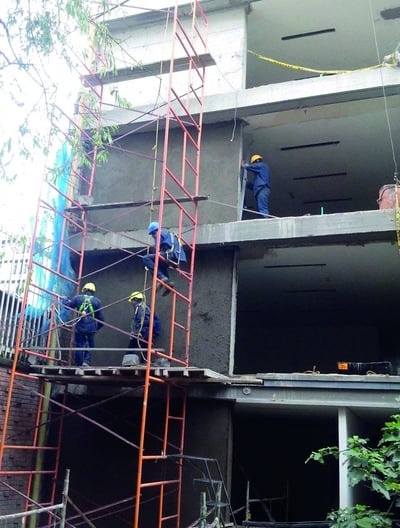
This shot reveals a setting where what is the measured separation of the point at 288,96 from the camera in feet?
38.6

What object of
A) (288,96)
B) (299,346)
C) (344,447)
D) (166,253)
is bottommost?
(344,447)

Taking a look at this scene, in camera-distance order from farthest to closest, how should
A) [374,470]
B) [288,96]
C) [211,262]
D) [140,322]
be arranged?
1. [288,96]
2. [211,262]
3. [140,322]
4. [374,470]

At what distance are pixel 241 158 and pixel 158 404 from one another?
5171 millimetres

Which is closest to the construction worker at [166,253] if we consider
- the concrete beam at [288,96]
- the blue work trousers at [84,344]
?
the blue work trousers at [84,344]

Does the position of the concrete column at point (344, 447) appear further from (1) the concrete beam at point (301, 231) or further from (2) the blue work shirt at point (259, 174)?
(2) the blue work shirt at point (259, 174)

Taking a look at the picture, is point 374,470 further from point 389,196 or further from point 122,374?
point 389,196

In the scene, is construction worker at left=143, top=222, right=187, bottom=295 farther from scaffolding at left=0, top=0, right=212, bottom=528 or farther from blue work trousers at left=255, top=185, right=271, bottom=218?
blue work trousers at left=255, top=185, right=271, bottom=218

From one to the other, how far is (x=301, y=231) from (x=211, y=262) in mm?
1827

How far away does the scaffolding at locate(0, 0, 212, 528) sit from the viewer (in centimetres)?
1008

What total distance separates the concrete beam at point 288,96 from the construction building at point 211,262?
0.11ft

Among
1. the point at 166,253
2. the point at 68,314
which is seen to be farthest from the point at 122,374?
the point at 68,314

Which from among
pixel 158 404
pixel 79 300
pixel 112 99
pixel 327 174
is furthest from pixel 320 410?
pixel 112 99

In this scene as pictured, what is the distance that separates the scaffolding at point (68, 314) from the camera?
1008 centimetres

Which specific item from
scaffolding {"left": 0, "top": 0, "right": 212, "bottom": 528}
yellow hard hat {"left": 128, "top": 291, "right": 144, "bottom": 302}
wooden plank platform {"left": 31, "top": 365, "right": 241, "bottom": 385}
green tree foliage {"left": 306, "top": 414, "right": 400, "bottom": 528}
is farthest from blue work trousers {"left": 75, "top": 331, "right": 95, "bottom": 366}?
green tree foliage {"left": 306, "top": 414, "right": 400, "bottom": 528}
